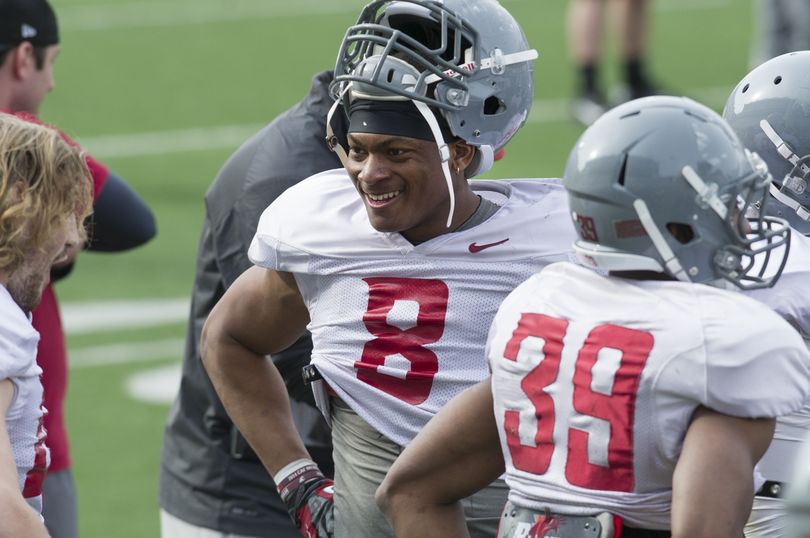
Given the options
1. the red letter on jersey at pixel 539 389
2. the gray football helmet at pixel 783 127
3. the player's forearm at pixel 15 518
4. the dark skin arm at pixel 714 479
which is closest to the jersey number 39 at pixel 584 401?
the red letter on jersey at pixel 539 389

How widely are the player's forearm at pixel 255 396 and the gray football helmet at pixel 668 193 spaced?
3.52 feet

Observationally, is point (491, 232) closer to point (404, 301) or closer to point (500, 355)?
point (404, 301)

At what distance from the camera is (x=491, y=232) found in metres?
3.15

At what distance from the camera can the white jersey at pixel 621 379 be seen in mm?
2381

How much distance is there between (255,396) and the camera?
348 cm

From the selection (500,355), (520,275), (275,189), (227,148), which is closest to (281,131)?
(275,189)

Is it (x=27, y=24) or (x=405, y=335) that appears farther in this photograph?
(x=27, y=24)

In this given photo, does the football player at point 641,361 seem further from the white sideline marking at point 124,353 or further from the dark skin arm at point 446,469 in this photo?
the white sideline marking at point 124,353

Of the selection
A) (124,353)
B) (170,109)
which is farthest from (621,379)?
(170,109)

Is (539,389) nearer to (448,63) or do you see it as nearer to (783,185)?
(448,63)

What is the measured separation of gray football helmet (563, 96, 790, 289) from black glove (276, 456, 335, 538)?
0.94 m

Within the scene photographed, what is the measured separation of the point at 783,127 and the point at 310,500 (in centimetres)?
120

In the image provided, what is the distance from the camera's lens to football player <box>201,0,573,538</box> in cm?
311

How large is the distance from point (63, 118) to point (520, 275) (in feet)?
32.3
